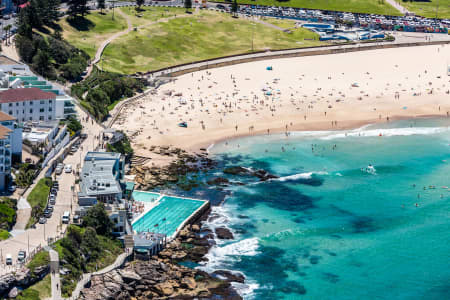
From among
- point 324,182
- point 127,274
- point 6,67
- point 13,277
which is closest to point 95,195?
point 127,274

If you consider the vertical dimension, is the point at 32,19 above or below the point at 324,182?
above

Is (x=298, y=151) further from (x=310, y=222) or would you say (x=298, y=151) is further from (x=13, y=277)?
(x=13, y=277)

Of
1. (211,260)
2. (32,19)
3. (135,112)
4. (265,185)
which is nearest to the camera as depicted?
(211,260)

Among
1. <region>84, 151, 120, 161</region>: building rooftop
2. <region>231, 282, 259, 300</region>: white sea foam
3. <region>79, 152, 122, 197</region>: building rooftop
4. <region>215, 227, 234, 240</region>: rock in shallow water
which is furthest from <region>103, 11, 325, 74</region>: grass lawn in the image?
<region>231, 282, 259, 300</region>: white sea foam

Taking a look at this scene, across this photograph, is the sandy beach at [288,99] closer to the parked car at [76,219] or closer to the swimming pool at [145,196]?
the swimming pool at [145,196]

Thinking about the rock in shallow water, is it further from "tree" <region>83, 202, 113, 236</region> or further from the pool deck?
"tree" <region>83, 202, 113, 236</region>
